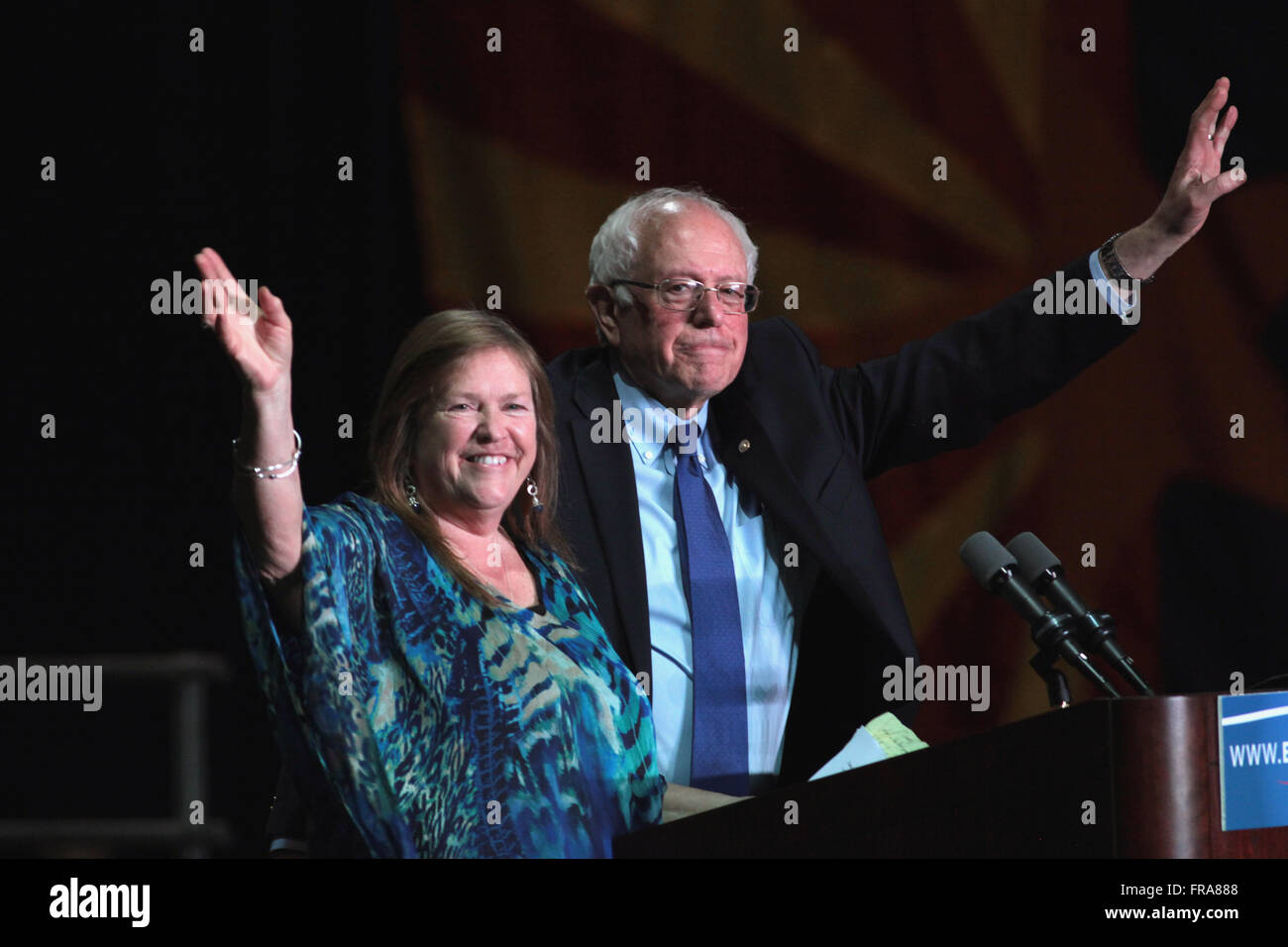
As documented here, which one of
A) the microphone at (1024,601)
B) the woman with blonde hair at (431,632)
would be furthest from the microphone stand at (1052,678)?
the woman with blonde hair at (431,632)

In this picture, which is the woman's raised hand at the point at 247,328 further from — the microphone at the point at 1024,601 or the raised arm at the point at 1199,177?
the raised arm at the point at 1199,177

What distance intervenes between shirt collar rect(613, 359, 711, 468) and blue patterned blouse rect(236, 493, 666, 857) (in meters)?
A: 0.62

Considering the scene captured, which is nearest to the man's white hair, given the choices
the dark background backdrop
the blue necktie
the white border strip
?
the blue necktie

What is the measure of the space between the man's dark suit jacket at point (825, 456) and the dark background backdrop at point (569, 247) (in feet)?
2.68

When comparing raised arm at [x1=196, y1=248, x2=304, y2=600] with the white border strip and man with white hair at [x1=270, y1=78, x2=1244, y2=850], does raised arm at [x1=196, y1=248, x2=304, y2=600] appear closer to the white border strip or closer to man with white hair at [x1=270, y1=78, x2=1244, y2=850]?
man with white hair at [x1=270, y1=78, x2=1244, y2=850]

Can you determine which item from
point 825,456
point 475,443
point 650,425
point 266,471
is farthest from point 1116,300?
point 266,471

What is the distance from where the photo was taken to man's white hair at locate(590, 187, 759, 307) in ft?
8.61

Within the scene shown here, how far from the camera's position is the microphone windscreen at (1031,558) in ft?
6.01

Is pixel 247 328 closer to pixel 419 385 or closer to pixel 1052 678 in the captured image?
pixel 419 385

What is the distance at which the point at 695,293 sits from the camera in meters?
2.56

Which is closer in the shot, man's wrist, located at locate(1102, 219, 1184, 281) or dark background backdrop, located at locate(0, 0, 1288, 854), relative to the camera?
man's wrist, located at locate(1102, 219, 1184, 281)

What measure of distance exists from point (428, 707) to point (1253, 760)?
94 centimetres
